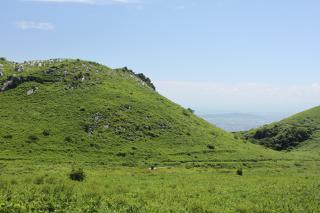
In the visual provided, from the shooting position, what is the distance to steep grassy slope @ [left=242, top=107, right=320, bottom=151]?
13035cm

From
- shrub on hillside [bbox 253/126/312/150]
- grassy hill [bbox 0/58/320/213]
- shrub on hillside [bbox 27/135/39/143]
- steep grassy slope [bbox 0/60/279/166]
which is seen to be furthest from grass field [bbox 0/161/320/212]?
shrub on hillside [bbox 253/126/312/150]

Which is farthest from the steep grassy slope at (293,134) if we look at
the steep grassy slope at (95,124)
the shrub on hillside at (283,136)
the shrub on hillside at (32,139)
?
the shrub on hillside at (32,139)

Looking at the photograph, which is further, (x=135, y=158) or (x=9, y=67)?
(x=9, y=67)

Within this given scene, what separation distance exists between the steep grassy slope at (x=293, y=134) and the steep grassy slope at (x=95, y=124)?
34.6 meters

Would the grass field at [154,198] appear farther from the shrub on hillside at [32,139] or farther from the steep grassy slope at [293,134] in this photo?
the steep grassy slope at [293,134]

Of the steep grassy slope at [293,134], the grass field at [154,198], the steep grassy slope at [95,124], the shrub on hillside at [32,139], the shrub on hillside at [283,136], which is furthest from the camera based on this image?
the shrub on hillside at [283,136]

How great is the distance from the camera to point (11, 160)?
230ft

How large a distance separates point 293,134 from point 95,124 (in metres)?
74.7

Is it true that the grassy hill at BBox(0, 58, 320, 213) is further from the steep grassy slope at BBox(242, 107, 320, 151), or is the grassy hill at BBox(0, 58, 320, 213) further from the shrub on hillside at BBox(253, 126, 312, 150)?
the shrub on hillside at BBox(253, 126, 312, 150)

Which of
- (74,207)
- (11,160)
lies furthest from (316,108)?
(74,207)

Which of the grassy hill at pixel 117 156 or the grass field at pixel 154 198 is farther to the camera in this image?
the grassy hill at pixel 117 156

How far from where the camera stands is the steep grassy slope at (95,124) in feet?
260

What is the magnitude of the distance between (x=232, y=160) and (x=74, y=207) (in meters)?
58.7

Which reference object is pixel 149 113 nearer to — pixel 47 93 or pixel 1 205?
pixel 47 93
